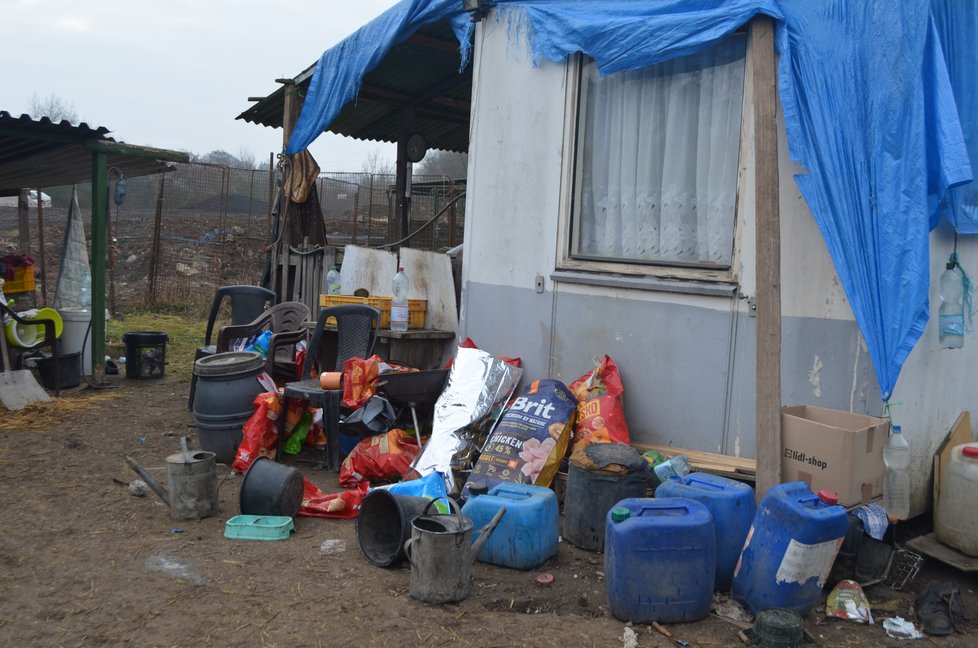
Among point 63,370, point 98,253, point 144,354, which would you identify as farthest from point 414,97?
point 63,370

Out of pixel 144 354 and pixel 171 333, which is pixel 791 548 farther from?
pixel 171 333

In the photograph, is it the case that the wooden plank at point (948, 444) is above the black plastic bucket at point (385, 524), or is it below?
above

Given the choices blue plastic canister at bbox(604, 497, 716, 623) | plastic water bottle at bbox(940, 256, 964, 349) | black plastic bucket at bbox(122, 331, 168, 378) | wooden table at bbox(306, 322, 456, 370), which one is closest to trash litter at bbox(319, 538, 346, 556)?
blue plastic canister at bbox(604, 497, 716, 623)

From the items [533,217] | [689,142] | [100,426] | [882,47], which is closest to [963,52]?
[882,47]

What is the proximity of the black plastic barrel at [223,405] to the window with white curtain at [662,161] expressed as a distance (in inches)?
106

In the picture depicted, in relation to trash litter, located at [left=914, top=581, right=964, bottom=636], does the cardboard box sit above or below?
above

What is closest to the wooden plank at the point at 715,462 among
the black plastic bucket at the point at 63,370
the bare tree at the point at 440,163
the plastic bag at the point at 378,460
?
the plastic bag at the point at 378,460

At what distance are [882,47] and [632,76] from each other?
167cm

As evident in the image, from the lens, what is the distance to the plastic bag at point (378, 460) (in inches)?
206

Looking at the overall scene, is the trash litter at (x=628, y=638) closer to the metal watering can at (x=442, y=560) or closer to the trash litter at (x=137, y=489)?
the metal watering can at (x=442, y=560)

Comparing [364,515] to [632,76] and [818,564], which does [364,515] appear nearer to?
[818,564]

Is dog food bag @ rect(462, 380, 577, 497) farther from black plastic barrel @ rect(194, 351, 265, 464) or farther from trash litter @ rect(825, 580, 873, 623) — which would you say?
black plastic barrel @ rect(194, 351, 265, 464)

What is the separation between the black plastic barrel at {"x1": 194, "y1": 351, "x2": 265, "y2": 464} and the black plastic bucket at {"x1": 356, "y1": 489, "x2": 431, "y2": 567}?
Result: 207 cm

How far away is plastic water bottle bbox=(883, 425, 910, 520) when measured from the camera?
13.4ft
